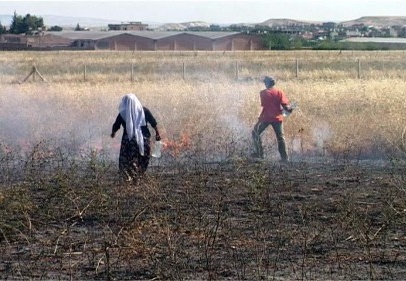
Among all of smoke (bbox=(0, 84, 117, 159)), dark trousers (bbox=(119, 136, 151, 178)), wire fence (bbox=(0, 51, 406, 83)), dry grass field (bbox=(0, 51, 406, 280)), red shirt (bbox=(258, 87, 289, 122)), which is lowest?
wire fence (bbox=(0, 51, 406, 83))

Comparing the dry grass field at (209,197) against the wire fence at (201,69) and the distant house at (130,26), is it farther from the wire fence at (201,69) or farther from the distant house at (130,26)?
the distant house at (130,26)

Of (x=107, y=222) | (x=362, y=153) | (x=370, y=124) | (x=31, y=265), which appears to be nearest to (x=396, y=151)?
(x=362, y=153)

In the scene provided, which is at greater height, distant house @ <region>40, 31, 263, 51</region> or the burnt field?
the burnt field

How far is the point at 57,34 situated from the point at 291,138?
51552 mm

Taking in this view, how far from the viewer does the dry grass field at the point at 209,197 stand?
7953mm

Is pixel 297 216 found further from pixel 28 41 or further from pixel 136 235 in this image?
pixel 28 41

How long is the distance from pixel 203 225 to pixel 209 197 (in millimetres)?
1893

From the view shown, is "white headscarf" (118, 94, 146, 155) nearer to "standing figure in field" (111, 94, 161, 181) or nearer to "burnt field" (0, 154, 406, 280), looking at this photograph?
"standing figure in field" (111, 94, 161, 181)

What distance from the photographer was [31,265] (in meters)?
7.93

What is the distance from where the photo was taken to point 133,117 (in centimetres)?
1240

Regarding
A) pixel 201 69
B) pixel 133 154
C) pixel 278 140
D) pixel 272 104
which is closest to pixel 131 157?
pixel 133 154

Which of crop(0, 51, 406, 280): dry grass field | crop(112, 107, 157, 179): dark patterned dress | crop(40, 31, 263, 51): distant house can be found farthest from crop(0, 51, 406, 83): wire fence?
crop(112, 107, 157, 179): dark patterned dress

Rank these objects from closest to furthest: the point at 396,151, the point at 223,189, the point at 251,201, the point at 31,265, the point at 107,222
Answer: the point at 31,265 < the point at 107,222 < the point at 251,201 < the point at 223,189 < the point at 396,151

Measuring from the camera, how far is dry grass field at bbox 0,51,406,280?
795 centimetres
